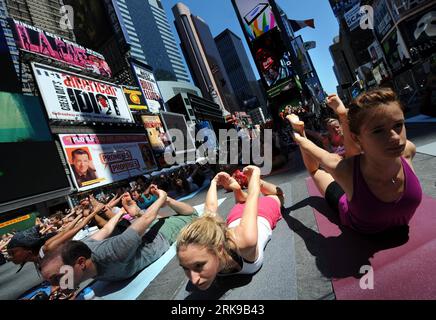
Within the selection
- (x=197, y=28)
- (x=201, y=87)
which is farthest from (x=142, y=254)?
(x=197, y=28)

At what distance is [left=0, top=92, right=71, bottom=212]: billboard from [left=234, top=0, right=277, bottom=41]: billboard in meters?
33.3

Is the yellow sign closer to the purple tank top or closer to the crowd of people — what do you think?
the crowd of people

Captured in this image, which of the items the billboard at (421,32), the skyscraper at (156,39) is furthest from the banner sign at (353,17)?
the skyscraper at (156,39)

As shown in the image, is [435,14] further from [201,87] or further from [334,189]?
[201,87]

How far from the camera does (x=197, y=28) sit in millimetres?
121188

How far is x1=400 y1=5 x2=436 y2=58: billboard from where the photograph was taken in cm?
2906

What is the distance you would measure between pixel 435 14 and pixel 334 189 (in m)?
37.3

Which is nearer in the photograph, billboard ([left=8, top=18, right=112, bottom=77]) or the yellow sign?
the yellow sign

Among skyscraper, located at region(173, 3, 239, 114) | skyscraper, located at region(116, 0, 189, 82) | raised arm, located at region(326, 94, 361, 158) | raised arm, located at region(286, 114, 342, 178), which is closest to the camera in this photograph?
raised arm, located at region(286, 114, 342, 178)

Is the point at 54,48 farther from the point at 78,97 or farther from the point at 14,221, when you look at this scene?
the point at 14,221

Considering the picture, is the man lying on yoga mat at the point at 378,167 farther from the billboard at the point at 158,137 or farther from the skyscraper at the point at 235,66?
the skyscraper at the point at 235,66

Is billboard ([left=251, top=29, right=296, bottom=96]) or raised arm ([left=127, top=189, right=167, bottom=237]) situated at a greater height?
billboard ([left=251, top=29, right=296, bottom=96])

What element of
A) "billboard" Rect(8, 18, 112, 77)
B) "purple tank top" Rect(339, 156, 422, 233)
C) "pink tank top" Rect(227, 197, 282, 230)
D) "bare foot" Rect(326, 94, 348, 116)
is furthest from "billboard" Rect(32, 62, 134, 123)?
"purple tank top" Rect(339, 156, 422, 233)
